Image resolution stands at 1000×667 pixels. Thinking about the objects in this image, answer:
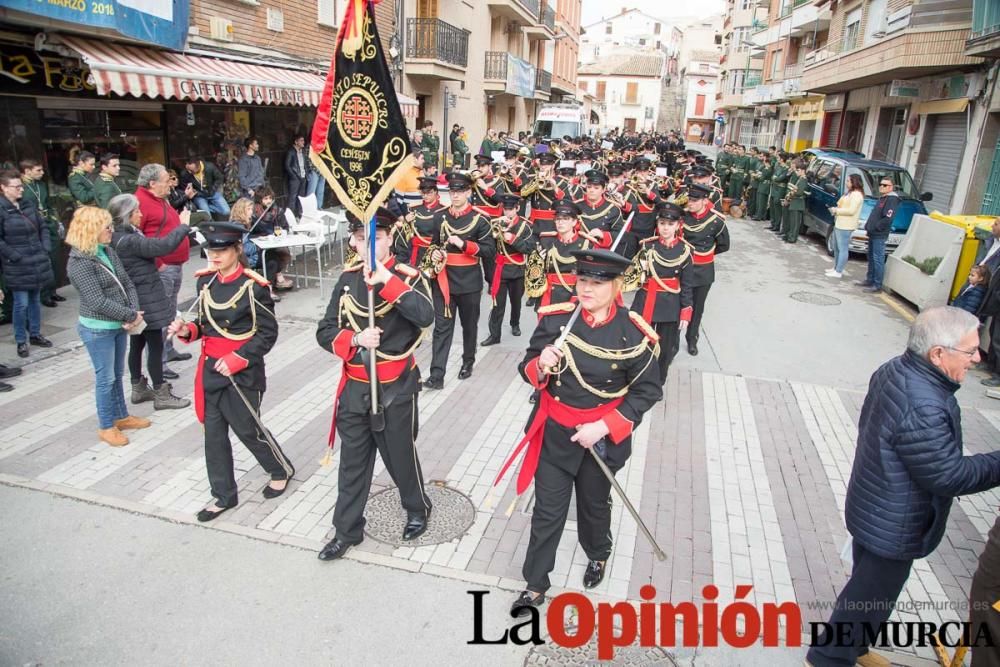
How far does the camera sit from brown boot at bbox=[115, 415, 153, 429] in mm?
6180

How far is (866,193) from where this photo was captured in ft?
49.6

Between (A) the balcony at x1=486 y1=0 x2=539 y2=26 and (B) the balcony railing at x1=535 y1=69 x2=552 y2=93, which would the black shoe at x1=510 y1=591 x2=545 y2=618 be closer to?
(A) the balcony at x1=486 y1=0 x2=539 y2=26

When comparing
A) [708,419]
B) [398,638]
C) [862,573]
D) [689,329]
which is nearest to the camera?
[862,573]

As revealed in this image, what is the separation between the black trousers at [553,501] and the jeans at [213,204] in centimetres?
1012

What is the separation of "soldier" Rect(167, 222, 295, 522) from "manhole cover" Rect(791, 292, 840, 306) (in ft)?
32.5

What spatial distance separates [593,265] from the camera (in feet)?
11.9

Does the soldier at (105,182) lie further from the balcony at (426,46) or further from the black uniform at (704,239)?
the balcony at (426,46)

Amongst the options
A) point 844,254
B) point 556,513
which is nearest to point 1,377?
point 556,513

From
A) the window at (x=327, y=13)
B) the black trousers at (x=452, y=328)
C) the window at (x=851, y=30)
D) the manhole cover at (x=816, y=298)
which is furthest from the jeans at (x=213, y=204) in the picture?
the window at (x=851, y=30)

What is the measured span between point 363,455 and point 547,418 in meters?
1.28

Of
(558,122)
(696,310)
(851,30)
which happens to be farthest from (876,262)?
(558,122)

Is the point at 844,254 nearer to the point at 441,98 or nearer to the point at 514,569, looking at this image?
the point at 514,569

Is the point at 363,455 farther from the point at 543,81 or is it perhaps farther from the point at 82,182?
the point at 543,81

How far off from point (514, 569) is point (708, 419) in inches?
131
